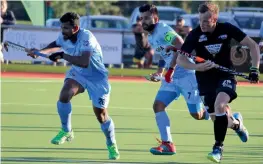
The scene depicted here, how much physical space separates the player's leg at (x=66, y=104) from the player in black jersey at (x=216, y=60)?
1.42m

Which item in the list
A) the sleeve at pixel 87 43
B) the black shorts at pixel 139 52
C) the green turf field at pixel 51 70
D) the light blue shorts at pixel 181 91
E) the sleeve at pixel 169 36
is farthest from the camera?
the black shorts at pixel 139 52

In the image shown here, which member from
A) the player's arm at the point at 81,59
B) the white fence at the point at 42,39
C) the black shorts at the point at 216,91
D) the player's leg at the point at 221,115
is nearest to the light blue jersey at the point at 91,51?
the player's arm at the point at 81,59

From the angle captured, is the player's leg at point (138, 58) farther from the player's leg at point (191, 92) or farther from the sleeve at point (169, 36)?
Answer: the sleeve at point (169, 36)

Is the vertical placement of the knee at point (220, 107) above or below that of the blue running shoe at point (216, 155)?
above

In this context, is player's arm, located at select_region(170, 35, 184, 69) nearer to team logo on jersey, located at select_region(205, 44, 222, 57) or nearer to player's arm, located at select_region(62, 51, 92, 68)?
team logo on jersey, located at select_region(205, 44, 222, 57)

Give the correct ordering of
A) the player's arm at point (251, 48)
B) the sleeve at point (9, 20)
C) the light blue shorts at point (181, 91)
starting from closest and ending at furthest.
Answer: the player's arm at point (251, 48) → the light blue shorts at point (181, 91) → the sleeve at point (9, 20)

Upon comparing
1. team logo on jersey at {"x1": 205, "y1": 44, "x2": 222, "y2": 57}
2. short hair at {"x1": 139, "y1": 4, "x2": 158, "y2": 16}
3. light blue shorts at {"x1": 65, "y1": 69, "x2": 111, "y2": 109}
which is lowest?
light blue shorts at {"x1": 65, "y1": 69, "x2": 111, "y2": 109}

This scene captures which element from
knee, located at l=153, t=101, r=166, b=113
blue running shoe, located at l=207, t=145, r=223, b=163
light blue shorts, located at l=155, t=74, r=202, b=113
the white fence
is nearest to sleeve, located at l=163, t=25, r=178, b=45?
light blue shorts, located at l=155, t=74, r=202, b=113

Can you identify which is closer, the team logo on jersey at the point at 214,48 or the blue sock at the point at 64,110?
the team logo on jersey at the point at 214,48

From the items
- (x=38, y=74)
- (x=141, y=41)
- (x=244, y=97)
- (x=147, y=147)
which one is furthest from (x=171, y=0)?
(x=147, y=147)

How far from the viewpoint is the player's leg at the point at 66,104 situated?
1111 centimetres

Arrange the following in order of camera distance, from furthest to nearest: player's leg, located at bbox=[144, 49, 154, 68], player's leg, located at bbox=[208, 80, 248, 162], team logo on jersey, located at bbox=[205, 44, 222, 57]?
player's leg, located at bbox=[144, 49, 154, 68], team logo on jersey, located at bbox=[205, 44, 222, 57], player's leg, located at bbox=[208, 80, 248, 162]

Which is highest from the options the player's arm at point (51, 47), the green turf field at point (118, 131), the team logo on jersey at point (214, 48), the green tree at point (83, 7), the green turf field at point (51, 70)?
the team logo on jersey at point (214, 48)

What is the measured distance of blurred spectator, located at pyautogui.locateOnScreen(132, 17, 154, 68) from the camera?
2697 cm
